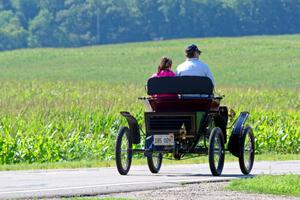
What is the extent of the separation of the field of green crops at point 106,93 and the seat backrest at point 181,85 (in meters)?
6.75

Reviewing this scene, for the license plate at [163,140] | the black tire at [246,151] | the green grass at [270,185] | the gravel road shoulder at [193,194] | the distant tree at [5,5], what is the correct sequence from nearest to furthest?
the gravel road shoulder at [193,194] < the green grass at [270,185] < the license plate at [163,140] < the black tire at [246,151] < the distant tree at [5,5]

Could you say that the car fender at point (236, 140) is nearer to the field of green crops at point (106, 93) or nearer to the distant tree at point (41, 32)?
the field of green crops at point (106, 93)

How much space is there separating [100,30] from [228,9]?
16408 mm

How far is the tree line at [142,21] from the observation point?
149750 mm

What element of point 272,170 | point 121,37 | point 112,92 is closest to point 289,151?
point 272,170

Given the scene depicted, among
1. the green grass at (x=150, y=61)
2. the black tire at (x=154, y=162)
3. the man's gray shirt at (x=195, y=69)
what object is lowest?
the black tire at (x=154, y=162)

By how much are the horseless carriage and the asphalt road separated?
0.34 m

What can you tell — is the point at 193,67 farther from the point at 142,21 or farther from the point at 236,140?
the point at 142,21

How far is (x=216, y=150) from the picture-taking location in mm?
17172

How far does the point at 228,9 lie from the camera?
15412 centimetres

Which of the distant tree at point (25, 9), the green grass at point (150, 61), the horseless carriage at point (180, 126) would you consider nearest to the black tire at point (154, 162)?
the horseless carriage at point (180, 126)

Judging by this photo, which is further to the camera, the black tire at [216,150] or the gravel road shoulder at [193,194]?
the black tire at [216,150]

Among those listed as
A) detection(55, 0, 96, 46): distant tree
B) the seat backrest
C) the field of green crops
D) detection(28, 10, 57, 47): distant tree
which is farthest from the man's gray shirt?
detection(55, 0, 96, 46): distant tree

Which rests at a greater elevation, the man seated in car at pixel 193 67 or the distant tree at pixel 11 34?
the distant tree at pixel 11 34
